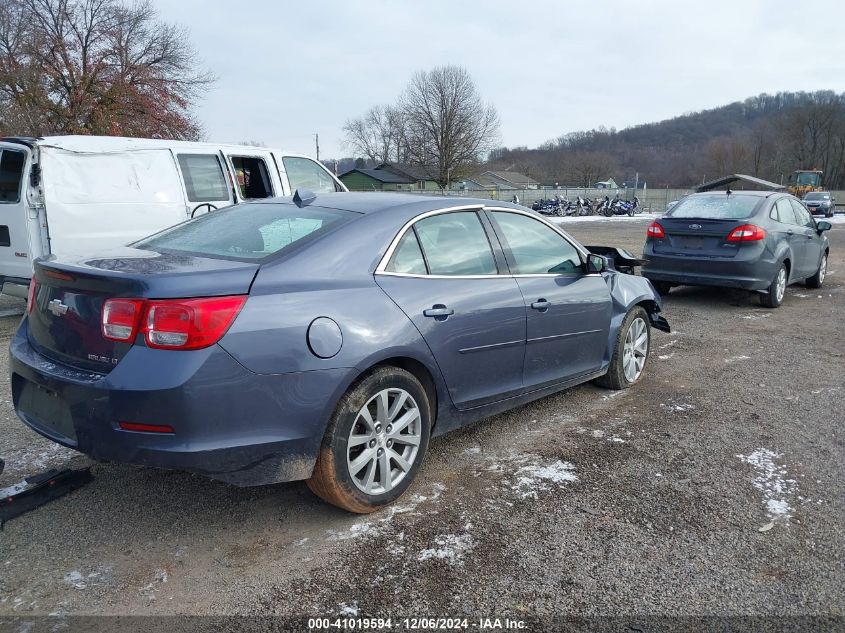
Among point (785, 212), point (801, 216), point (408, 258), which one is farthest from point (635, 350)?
point (801, 216)

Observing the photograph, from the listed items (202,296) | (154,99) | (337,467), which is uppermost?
(154,99)

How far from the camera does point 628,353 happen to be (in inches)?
199

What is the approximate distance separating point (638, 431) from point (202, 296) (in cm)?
292

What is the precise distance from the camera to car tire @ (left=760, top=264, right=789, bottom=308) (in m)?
8.38

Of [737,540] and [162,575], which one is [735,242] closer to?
[737,540]

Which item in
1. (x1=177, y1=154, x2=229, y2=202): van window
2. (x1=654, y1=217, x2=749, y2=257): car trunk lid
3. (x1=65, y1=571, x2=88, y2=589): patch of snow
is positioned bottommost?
(x1=65, y1=571, x2=88, y2=589): patch of snow

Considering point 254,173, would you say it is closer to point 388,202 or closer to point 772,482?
point 388,202

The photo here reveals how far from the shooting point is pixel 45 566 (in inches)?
104

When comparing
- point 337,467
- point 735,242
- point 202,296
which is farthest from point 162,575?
point 735,242

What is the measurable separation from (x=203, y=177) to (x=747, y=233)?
676 cm

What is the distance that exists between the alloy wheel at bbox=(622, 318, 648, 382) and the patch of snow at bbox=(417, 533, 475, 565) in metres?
2.57

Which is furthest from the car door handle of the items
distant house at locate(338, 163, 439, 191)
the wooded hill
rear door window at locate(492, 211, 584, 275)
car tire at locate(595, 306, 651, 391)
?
the wooded hill

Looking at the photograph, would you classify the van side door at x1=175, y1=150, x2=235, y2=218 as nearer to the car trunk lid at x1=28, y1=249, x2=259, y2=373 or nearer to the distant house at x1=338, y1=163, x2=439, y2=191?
the car trunk lid at x1=28, y1=249, x2=259, y2=373

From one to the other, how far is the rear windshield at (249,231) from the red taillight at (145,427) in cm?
83
